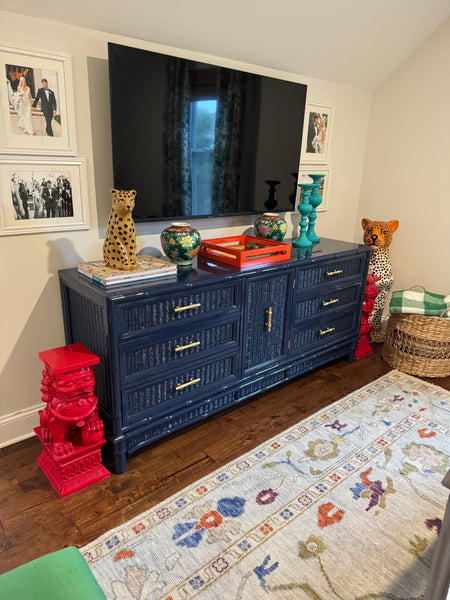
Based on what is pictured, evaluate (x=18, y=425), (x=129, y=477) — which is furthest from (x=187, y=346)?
(x=18, y=425)

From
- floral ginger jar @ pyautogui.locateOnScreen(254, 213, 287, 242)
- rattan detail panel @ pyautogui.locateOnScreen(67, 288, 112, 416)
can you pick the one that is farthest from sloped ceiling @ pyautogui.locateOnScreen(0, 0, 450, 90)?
rattan detail panel @ pyautogui.locateOnScreen(67, 288, 112, 416)

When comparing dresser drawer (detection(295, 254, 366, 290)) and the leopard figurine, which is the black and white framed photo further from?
the leopard figurine

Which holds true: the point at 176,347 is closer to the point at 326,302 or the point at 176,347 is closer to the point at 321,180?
the point at 326,302

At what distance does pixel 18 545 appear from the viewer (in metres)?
1.48

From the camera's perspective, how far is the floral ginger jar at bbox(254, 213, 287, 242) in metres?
2.51

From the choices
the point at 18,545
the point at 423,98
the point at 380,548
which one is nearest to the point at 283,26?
the point at 423,98

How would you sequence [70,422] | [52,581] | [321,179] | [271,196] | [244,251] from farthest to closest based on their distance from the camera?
1. [321,179]
2. [271,196]
3. [244,251]
4. [70,422]
5. [52,581]

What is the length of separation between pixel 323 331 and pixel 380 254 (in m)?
0.89

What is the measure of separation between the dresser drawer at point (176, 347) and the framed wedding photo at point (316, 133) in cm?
143

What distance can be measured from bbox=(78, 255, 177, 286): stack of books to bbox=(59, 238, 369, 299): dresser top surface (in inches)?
0.7

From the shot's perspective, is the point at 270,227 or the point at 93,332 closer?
the point at 93,332

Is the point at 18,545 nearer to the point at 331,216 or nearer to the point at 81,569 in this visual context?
the point at 81,569

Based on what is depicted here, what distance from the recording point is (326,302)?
254 centimetres

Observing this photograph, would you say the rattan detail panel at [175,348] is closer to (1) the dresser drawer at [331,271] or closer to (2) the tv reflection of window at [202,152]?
(1) the dresser drawer at [331,271]
